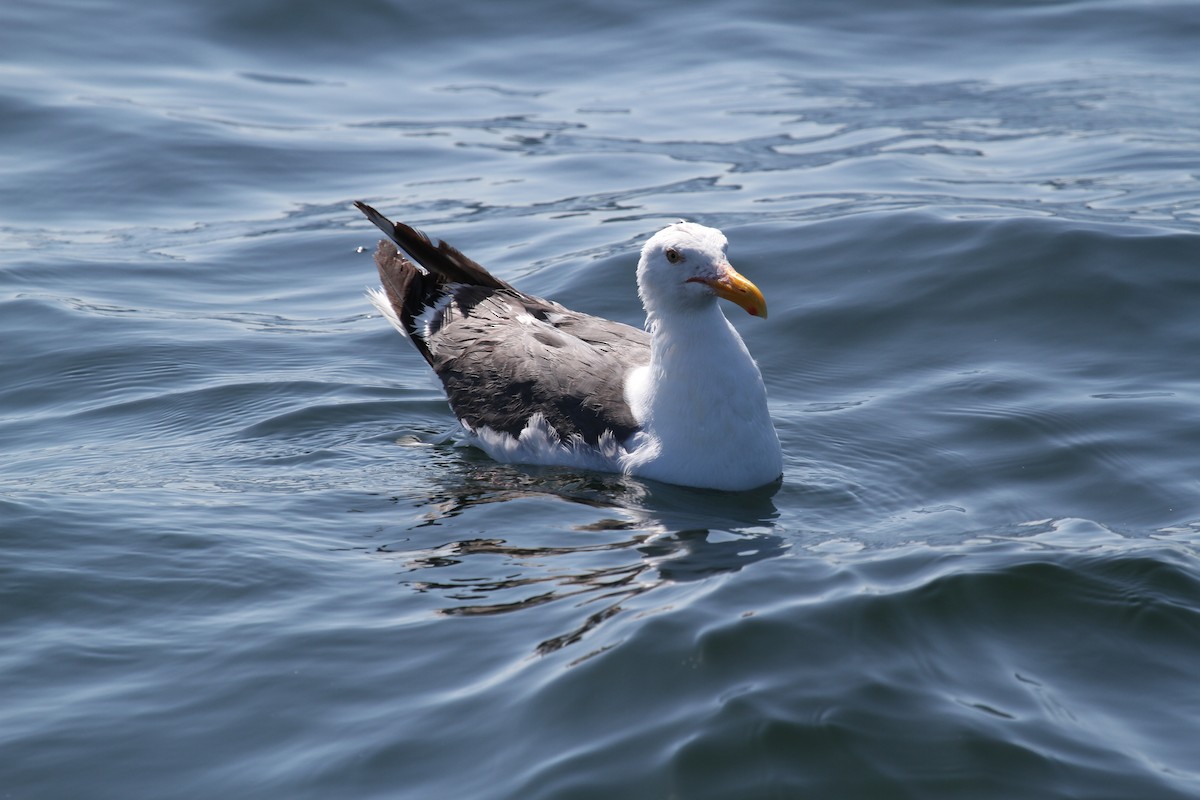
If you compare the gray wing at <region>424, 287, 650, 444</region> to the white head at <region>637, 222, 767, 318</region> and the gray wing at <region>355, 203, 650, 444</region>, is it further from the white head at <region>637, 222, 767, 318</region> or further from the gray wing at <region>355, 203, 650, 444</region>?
the white head at <region>637, 222, 767, 318</region>

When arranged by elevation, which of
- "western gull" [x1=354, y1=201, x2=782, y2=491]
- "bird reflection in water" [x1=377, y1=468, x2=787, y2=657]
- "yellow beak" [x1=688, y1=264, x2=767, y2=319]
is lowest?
"bird reflection in water" [x1=377, y1=468, x2=787, y2=657]

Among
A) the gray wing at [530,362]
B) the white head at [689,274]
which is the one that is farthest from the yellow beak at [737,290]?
the gray wing at [530,362]

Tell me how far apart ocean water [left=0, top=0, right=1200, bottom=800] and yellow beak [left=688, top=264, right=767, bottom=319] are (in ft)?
3.42

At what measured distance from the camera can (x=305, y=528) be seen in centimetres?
739

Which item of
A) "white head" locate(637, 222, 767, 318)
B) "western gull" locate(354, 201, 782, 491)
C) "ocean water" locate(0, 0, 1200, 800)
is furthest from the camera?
"western gull" locate(354, 201, 782, 491)

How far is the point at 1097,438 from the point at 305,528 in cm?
452

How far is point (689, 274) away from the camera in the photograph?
7867 millimetres

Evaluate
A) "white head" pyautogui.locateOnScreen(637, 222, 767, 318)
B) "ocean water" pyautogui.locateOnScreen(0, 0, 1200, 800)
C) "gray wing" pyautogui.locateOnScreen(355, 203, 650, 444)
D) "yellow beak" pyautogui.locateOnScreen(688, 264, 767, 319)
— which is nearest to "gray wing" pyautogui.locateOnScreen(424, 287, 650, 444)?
"gray wing" pyautogui.locateOnScreen(355, 203, 650, 444)

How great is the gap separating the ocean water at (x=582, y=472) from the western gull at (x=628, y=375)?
10.3 inches

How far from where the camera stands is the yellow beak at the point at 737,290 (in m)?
7.55

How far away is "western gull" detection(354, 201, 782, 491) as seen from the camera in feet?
25.8

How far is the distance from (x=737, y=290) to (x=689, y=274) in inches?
13.2

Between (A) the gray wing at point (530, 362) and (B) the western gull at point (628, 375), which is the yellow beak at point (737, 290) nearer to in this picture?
(B) the western gull at point (628, 375)

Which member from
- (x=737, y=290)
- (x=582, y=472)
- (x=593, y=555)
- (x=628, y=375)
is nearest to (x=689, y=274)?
(x=737, y=290)
